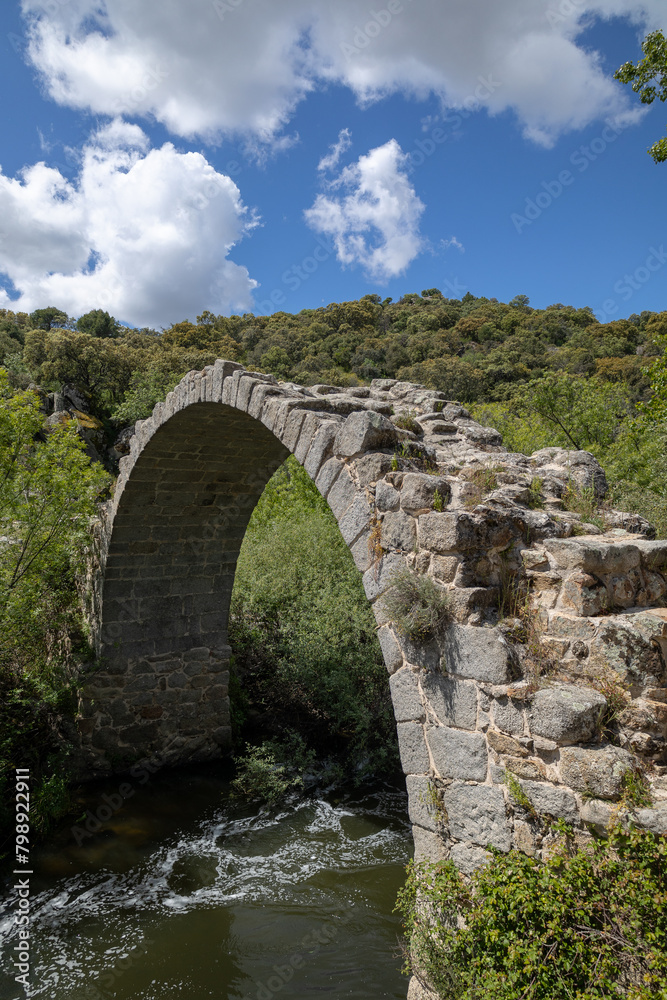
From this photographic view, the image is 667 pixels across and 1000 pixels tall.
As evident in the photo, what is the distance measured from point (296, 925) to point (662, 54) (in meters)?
11.4

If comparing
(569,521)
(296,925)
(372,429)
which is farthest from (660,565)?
(296,925)

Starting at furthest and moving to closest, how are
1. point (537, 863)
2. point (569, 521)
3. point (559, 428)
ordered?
point (559, 428) → point (569, 521) → point (537, 863)

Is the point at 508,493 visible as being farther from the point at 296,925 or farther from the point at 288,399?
the point at 296,925

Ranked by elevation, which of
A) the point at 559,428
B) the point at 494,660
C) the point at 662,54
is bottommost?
the point at 494,660

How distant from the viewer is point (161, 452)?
24.0ft

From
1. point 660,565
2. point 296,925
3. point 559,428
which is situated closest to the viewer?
point 660,565

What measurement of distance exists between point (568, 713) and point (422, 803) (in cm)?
119

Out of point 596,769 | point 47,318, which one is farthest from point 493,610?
point 47,318

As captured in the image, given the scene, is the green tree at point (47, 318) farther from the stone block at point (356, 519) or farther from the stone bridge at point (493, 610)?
the stone block at point (356, 519)

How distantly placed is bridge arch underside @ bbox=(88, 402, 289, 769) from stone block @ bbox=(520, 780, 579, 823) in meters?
5.16

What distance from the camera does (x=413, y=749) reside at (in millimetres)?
3645

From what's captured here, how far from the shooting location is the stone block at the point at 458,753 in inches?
127

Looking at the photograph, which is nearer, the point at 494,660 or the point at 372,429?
the point at 494,660

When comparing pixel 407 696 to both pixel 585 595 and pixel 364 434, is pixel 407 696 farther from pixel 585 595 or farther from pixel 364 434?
pixel 364 434
